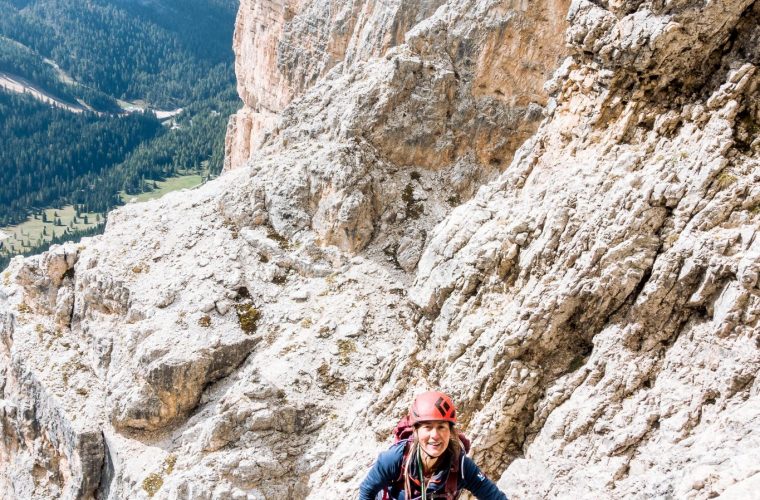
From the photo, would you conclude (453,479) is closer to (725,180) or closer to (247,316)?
(725,180)

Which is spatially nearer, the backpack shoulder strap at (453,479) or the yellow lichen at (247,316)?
the backpack shoulder strap at (453,479)

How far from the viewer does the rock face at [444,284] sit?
1507cm

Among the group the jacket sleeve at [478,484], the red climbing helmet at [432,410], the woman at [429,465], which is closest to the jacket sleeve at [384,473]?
the woman at [429,465]

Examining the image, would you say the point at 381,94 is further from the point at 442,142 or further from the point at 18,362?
the point at 18,362

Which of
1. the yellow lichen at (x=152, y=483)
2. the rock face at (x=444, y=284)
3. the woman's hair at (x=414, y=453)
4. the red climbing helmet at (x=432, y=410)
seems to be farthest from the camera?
the yellow lichen at (x=152, y=483)

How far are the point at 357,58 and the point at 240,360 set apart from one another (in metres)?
21.8

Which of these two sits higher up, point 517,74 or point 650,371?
point 517,74

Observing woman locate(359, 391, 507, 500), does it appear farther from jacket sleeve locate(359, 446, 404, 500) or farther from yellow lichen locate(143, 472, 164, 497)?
yellow lichen locate(143, 472, 164, 497)

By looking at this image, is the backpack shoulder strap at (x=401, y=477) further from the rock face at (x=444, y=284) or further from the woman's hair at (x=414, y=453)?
the rock face at (x=444, y=284)

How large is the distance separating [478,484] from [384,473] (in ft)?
4.78

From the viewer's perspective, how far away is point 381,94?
112ft

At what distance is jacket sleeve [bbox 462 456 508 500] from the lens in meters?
9.21

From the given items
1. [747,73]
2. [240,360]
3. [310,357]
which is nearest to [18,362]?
[240,360]

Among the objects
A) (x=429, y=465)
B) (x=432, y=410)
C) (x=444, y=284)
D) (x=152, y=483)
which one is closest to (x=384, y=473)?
(x=429, y=465)
